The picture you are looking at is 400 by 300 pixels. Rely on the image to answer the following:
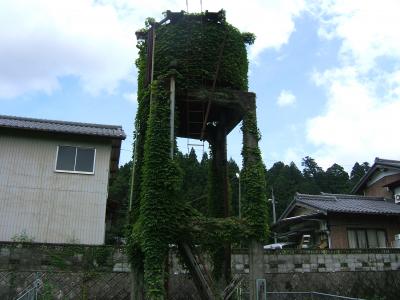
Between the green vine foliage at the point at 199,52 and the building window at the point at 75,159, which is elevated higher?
the green vine foliage at the point at 199,52

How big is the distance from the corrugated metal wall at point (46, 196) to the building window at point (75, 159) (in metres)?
0.23

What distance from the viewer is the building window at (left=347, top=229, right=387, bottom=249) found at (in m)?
22.8

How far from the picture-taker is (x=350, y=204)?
2506 centimetres

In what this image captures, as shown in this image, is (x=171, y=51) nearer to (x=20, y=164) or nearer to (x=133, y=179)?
(x=133, y=179)

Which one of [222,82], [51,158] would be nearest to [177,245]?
[222,82]

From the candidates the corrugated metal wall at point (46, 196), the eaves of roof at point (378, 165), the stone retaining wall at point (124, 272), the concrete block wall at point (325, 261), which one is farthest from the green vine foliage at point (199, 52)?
the eaves of roof at point (378, 165)

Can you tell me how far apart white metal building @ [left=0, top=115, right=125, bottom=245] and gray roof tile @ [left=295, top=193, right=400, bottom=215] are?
12.4m

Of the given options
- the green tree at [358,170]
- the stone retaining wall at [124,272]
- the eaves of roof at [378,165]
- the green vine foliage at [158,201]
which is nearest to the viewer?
the green vine foliage at [158,201]

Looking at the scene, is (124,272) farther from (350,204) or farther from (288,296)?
(350,204)

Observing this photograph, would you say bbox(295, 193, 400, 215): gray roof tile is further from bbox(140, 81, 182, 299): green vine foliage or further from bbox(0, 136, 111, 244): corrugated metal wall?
bbox(140, 81, 182, 299): green vine foliage

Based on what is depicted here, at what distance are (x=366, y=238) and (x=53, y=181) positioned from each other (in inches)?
676

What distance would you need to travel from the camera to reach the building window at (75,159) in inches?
712

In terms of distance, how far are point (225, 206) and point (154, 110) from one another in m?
3.95

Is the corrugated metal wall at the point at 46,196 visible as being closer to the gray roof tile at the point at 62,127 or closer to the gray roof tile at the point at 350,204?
the gray roof tile at the point at 62,127
